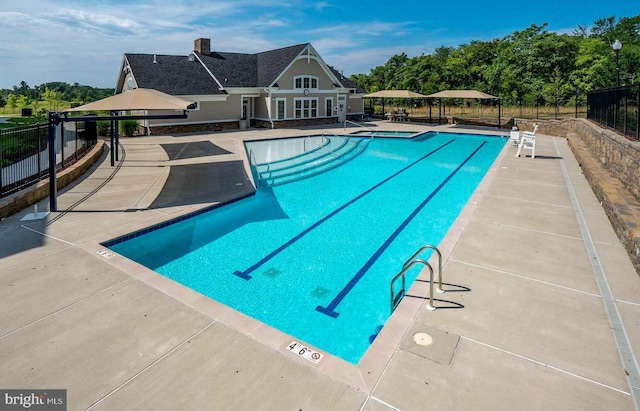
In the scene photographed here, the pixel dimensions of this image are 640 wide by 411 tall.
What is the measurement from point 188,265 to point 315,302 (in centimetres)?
252

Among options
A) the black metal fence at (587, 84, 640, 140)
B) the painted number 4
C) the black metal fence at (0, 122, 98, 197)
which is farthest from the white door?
the painted number 4

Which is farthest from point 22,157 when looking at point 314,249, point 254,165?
point 254,165

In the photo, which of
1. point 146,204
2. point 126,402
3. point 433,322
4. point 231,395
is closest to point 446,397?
point 433,322

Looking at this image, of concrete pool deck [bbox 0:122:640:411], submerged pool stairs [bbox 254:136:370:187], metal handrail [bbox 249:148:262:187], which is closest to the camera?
concrete pool deck [bbox 0:122:640:411]

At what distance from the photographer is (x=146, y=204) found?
882 centimetres

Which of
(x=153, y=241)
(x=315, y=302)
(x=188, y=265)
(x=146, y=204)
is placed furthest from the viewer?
(x=146, y=204)

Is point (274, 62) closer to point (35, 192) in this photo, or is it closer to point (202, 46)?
point (202, 46)

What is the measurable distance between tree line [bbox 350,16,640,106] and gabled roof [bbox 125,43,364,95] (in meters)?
19.5

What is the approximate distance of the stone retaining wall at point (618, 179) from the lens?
6047 millimetres

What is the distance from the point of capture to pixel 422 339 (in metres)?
3.91

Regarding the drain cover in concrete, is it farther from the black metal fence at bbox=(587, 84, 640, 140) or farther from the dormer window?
the dormer window

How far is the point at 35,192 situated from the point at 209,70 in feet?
67.0

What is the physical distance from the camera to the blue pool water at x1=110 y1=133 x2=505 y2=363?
5395 millimetres

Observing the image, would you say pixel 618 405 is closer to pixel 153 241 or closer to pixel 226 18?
pixel 153 241
